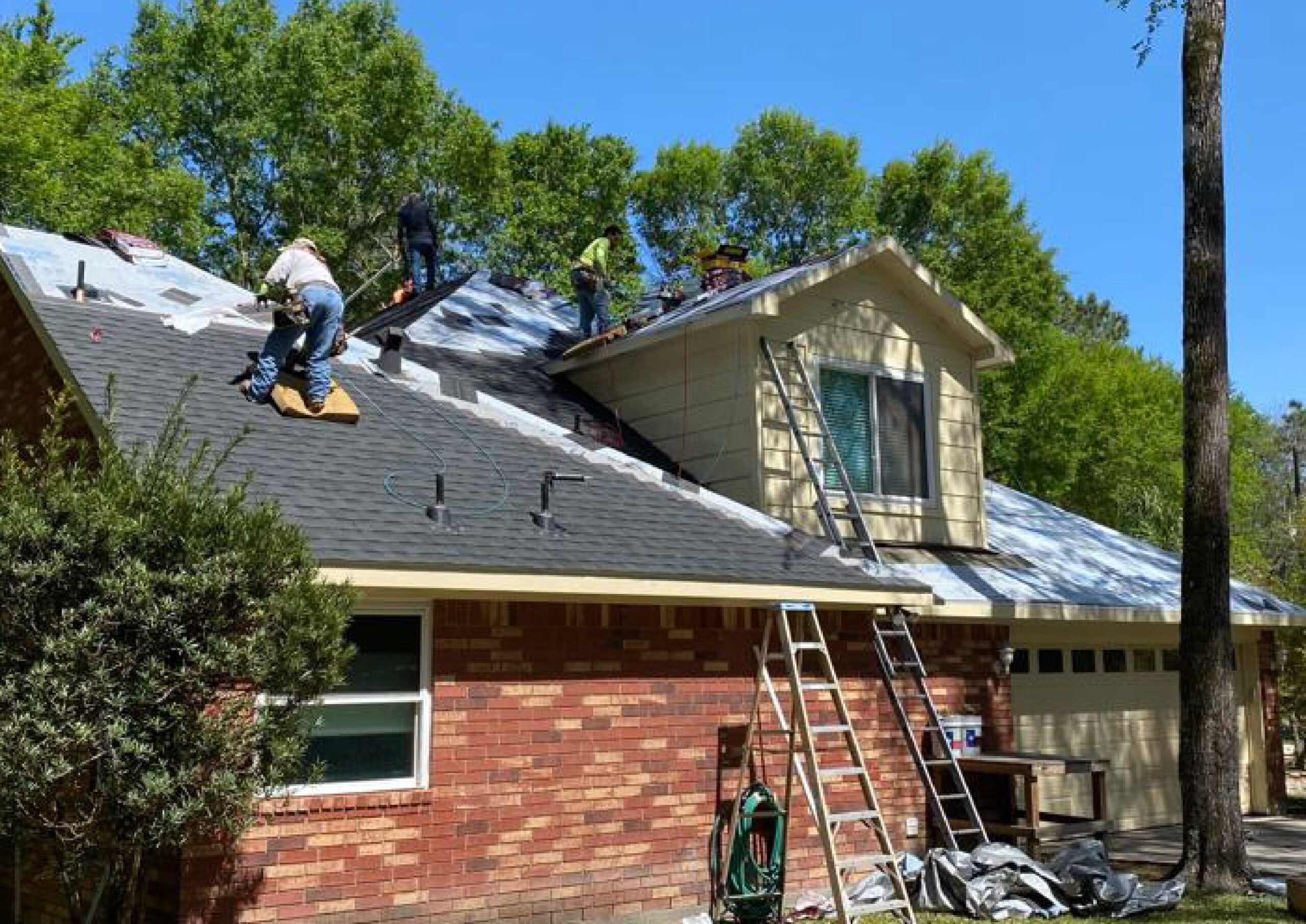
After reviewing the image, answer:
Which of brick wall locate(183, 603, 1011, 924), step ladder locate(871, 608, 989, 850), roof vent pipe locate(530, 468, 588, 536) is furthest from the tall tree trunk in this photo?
roof vent pipe locate(530, 468, 588, 536)

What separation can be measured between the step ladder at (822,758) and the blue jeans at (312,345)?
A: 4002 mm

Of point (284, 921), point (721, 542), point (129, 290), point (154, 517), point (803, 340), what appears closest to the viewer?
point (154, 517)

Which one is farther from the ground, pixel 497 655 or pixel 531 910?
pixel 497 655

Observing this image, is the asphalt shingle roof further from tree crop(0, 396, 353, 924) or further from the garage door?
the garage door

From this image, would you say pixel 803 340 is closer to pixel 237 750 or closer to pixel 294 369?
pixel 294 369

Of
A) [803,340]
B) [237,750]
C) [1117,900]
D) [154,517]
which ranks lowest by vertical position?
[1117,900]

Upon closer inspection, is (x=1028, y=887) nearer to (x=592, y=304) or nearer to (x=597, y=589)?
(x=597, y=589)

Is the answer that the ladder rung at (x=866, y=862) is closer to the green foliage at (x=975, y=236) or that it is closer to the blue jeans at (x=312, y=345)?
the blue jeans at (x=312, y=345)

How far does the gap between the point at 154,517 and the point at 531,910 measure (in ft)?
13.0

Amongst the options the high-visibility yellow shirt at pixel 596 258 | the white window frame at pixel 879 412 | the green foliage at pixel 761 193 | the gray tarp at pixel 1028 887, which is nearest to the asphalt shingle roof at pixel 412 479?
the gray tarp at pixel 1028 887

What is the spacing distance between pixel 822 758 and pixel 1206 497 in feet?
12.6

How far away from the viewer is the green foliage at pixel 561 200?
37.2 m

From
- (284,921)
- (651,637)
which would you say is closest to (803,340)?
(651,637)

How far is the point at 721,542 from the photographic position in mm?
10391
